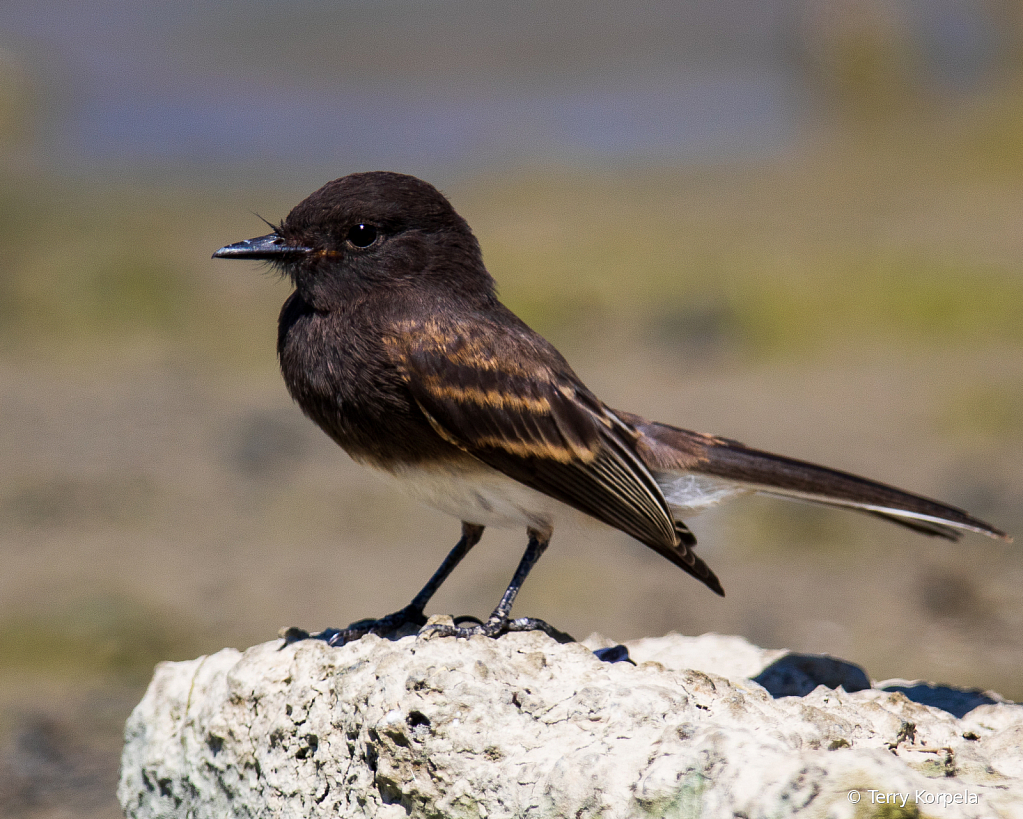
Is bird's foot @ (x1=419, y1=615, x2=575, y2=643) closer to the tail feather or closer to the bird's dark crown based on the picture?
the tail feather

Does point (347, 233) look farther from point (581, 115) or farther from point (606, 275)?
point (581, 115)

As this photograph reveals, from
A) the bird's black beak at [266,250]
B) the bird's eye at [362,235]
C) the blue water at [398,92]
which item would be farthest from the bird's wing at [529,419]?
the blue water at [398,92]

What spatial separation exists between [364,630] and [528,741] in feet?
3.91

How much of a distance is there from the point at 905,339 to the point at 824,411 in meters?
2.18

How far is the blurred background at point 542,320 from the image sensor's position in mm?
9359

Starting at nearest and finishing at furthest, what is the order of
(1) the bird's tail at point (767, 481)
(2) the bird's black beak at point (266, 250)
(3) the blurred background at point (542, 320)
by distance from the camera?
(2) the bird's black beak at point (266, 250) → (1) the bird's tail at point (767, 481) → (3) the blurred background at point (542, 320)

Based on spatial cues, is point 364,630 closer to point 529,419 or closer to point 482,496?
point 482,496

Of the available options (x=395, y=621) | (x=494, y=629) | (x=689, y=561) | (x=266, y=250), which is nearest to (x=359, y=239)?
(x=266, y=250)

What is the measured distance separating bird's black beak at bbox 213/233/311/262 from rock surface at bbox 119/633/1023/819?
5.03 feet

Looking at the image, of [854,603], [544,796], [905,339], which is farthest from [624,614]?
[905,339]

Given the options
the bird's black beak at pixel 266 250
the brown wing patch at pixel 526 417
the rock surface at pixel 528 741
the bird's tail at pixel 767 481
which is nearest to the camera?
the rock surface at pixel 528 741

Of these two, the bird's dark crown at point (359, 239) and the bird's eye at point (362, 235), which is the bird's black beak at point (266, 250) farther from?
the bird's eye at point (362, 235)

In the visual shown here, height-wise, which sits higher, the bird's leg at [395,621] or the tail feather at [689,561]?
the tail feather at [689,561]

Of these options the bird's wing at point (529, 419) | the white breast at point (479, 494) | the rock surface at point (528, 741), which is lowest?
the rock surface at point (528, 741)
